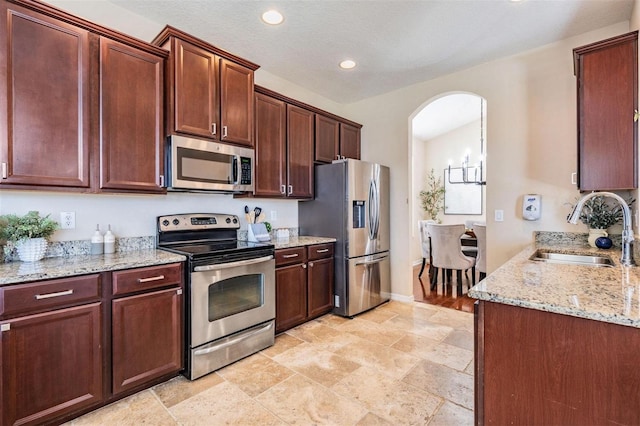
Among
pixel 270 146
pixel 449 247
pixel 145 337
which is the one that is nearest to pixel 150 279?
pixel 145 337

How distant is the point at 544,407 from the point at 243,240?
2.65m

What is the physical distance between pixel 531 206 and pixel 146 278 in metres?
3.31

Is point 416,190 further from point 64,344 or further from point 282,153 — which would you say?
point 64,344

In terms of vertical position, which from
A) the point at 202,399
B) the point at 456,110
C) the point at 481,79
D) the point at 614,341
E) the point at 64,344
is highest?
the point at 456,110

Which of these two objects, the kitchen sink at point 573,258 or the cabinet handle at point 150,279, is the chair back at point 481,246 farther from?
the cabinet handle at point 150,279

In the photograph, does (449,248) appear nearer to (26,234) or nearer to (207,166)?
(207,166)

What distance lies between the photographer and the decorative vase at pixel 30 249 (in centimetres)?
189

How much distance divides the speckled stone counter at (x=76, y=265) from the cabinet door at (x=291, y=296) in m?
1.05

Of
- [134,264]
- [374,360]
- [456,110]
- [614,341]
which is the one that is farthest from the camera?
[456,110]

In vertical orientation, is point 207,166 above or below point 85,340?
above

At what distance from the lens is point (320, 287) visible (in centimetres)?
340

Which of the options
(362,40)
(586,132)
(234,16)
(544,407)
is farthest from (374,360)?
(234,16)

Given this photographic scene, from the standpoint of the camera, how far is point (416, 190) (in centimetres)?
710

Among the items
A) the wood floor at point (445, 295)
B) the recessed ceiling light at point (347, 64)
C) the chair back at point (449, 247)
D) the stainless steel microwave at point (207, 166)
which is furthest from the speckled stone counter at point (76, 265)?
the chair back at point (449, 247)
